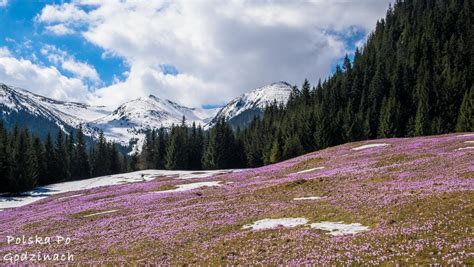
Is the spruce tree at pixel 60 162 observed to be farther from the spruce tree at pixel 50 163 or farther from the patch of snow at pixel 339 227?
the patch of snow at pixel 339 227

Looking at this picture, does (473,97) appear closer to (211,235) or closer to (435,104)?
(435,104)

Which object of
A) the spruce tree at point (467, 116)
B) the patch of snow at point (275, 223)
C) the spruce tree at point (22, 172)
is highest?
the spruce tree at point (467, 116)

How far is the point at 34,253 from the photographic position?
19469 millimetres

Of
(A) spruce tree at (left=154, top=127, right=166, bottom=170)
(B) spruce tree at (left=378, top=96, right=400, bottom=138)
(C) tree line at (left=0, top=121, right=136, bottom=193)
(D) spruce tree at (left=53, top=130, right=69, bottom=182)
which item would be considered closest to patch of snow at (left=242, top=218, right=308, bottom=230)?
(C) tree line at (left=0, top=121, right=136, bottom=193)

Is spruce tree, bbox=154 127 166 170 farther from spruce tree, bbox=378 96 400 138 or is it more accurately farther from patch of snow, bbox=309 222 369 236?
patch of snow, bbox=309 222 369 236

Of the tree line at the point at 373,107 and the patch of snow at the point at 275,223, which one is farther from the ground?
the tree line at the point at 373,107

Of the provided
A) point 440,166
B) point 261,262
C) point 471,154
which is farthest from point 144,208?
point 471,154

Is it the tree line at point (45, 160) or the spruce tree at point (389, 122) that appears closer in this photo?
the tree line at point (45, 160)

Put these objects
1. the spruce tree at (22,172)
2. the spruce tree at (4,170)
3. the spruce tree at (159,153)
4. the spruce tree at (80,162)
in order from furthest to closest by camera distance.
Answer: the spruce tree at (159,153), the spruce tree at (80,162), the spruce tree at (22,172), the spruce tree at (4,170)

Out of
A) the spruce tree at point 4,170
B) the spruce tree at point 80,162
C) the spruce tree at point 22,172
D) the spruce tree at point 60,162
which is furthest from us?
the spruce tree at point 80,162

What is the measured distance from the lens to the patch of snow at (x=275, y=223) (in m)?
18.6

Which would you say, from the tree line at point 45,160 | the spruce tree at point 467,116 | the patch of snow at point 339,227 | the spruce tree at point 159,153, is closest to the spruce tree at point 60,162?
the tree line at point 45,160

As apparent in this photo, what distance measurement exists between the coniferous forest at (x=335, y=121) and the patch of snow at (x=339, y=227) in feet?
238

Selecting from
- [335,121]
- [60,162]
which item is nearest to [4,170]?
[60,162]
